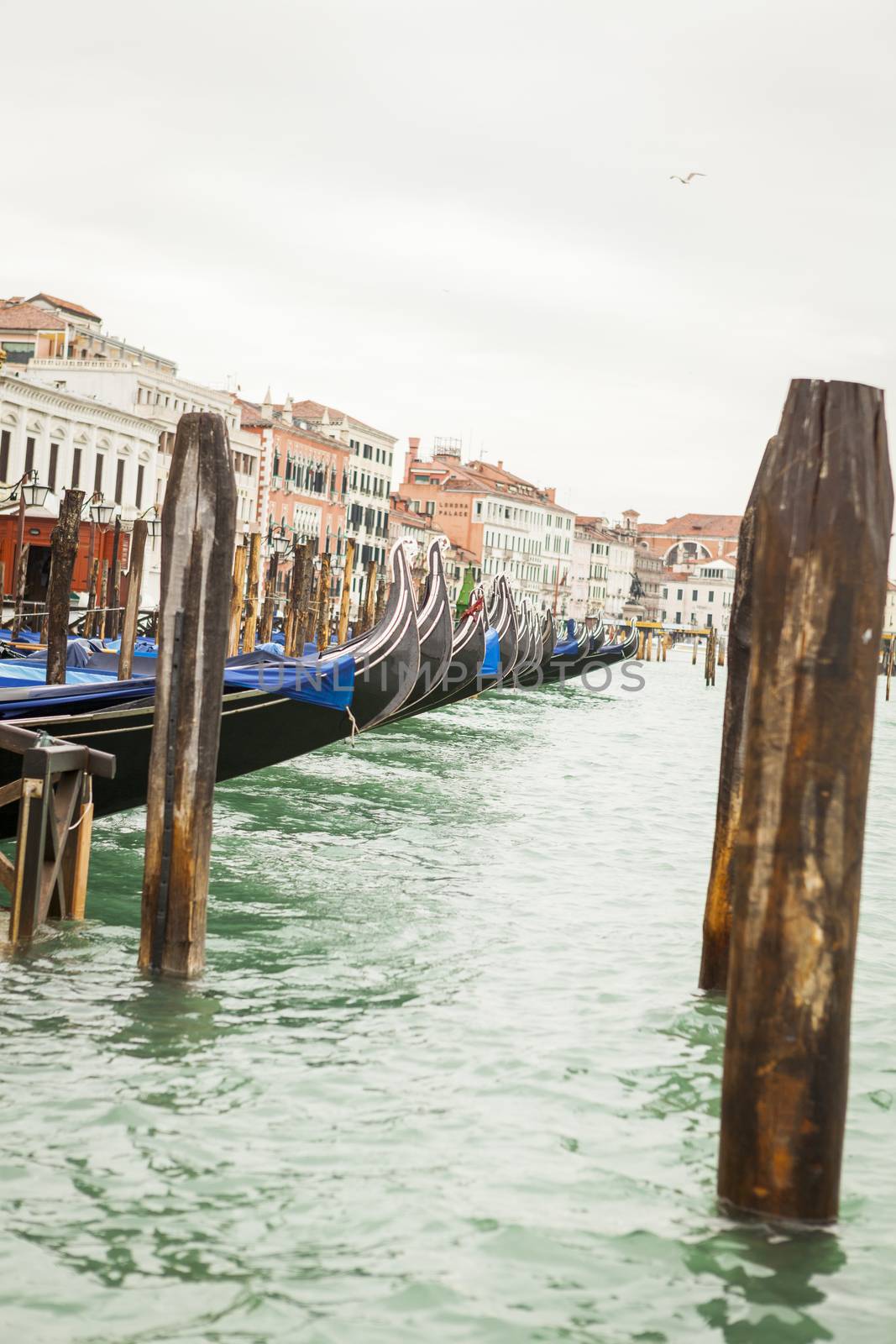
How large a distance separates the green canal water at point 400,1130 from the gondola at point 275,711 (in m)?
0.50

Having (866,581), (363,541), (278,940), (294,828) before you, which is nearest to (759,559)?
(866,581)

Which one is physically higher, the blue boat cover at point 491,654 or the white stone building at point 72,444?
the white stone building at point 72,444

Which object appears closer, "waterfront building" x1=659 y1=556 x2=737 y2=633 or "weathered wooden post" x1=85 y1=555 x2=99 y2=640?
"weathered wooden post" x1=85 y1=555 x2=99 y2=640

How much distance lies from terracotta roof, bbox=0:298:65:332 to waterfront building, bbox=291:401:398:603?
48.7 feet

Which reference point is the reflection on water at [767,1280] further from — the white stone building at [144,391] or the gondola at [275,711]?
the white stone building at [144,391]

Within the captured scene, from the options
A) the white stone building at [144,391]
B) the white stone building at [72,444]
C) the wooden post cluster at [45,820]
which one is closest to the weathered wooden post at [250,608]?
Result: the white stone building at [72,444]

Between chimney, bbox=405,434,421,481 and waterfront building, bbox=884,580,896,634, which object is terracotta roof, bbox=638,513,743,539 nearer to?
waterfront building, bbox=884,580,896,634

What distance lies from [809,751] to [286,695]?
528 cm

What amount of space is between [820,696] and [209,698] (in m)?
2.21

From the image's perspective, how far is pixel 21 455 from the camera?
1145 inches

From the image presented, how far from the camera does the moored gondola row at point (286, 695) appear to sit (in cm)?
622

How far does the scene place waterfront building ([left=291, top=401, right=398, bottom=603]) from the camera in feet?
170

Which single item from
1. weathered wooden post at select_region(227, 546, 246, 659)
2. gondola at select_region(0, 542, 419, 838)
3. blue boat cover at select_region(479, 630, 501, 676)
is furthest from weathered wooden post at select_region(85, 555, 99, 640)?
gondola at select_region(0, 542, 419, 838)

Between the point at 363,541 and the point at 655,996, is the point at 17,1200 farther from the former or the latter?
the point at 363,541
